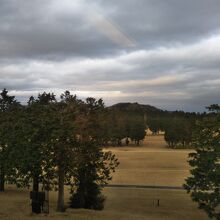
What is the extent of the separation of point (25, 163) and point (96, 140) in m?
5.34

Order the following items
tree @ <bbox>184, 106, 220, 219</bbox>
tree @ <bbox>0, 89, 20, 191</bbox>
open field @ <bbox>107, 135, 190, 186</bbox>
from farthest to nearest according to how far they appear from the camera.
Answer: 1. open field @ <bbox>107, 135, 190, 186</bbox>
2. tree @ <bbox>0, 89, 20, 191</bbox>
3. tree @ <bbox>184, 106, 220, 219</bbox>

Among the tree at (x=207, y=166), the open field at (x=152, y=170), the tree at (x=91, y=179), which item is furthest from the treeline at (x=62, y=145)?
the open field at (x=152, y=170)

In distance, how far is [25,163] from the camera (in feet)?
94.4

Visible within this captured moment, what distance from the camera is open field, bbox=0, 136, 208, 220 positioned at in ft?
89.0

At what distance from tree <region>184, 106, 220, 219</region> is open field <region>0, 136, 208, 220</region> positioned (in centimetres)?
375

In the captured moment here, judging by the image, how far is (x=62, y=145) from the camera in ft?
91.6

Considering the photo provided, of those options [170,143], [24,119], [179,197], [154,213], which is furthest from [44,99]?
[170,143]

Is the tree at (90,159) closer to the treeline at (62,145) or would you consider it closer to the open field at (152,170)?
the treeline at (62,145)

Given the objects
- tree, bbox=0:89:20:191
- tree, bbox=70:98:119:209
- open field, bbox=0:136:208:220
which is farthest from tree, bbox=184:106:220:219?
tree, bbox=0:89:20:191

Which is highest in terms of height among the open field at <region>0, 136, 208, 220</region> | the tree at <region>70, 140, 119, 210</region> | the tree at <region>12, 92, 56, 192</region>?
the tree at <region>12, 92, 56, 192</region>

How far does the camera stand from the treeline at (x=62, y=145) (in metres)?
28.2

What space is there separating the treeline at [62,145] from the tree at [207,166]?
631cm

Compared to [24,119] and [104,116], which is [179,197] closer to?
[104,116]

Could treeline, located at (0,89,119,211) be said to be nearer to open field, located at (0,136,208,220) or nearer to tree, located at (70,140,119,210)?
tree, located at (70,140,119,210)
